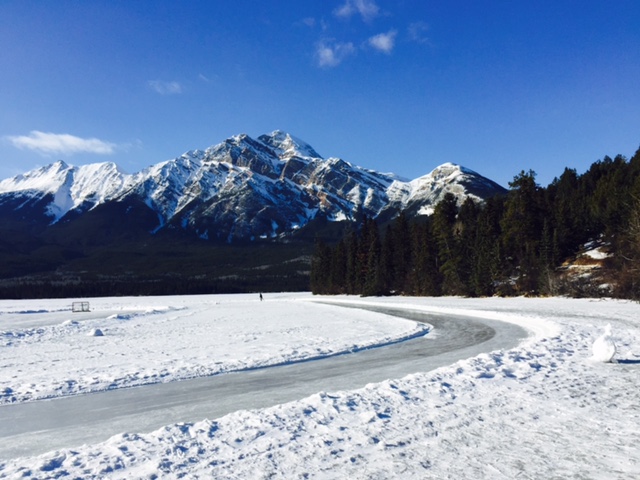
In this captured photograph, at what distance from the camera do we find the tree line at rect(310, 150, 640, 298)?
50.0m

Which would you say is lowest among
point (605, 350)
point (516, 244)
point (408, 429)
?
point (408, 429)

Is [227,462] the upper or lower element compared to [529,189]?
lower

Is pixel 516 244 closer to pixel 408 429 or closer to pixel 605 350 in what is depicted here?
pixel 605 350

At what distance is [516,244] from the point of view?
63938 mm

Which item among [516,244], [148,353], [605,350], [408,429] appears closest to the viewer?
[408,429]

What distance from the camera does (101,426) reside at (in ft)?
27.5

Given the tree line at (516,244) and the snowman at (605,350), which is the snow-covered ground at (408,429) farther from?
the tree line at (516,244)

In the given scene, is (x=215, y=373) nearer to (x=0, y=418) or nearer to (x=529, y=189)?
(x=0, y=418)

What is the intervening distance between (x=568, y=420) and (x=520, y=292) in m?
54.7

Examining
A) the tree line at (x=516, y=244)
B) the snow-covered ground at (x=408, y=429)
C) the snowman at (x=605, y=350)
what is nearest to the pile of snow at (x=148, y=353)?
the snow-covered ground at (x=408, y=429)

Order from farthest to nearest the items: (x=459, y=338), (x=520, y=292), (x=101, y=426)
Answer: (x=520, y=292) → (x=459, y=338) → (x=101, y=426)

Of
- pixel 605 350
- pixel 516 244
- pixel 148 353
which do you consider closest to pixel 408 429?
pixel 605 350

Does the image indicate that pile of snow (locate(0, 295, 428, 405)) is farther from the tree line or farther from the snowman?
the tree line

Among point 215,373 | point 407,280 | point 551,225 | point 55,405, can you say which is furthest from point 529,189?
point 55,405
